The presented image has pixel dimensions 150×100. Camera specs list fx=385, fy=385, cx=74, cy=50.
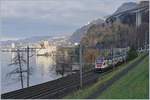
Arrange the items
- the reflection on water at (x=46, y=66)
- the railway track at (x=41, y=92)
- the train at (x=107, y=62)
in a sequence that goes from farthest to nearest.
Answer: the reflection on water at (x=46, y=66) → the train at (x=107, y=62) → the railway track at (x=41, y=92)

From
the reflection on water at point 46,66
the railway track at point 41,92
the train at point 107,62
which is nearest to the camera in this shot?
the railway track at point 41,92

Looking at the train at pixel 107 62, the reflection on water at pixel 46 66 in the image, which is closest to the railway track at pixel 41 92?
the train at pixel 107 62

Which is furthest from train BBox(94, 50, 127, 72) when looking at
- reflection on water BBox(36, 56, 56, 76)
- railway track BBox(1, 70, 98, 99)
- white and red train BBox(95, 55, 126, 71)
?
reflection on water BBox(36, 56, 56, 76)

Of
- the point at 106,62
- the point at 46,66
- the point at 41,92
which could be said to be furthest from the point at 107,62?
the point at 46,66

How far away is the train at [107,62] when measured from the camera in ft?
143

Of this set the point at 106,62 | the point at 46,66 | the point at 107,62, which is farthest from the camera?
the point at 46,66

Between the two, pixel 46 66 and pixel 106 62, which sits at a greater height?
pixel 106 62

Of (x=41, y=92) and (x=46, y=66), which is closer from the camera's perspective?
(x=41, y=92)

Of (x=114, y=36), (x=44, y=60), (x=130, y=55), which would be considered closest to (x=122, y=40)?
(x=114, y=36)

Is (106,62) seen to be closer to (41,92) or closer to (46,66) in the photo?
(41,92)

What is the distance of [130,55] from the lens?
5362cm

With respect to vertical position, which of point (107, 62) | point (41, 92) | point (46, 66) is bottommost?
point (46, 66)

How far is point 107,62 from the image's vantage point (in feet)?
149

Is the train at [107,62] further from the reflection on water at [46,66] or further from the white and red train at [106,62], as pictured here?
the reflection on water at [46,66]
